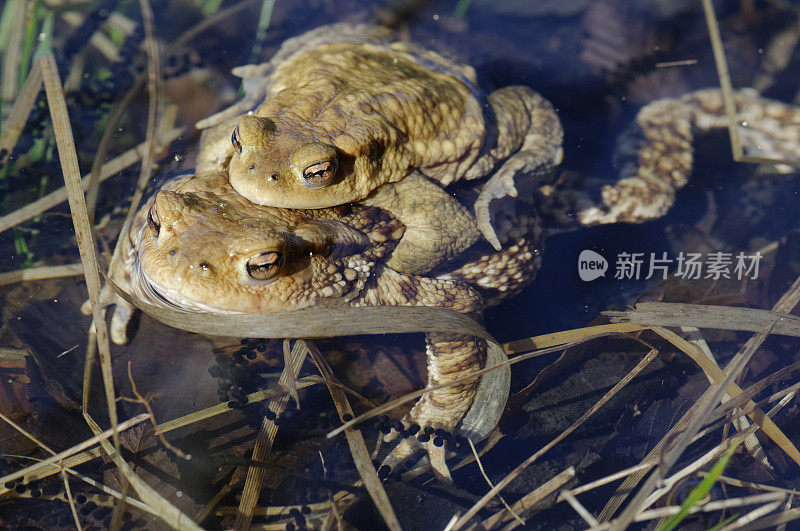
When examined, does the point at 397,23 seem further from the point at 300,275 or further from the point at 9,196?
the point at 9,196

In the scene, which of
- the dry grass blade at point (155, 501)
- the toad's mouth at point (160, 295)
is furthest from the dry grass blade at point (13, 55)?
the dry grass blade at point (155, 501)

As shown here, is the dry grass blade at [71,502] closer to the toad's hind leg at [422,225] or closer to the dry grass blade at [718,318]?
the toad's hind leg at [422,225]

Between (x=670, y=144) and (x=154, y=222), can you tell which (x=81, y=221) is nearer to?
(x=154, y=222)

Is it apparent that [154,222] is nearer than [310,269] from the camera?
Yes

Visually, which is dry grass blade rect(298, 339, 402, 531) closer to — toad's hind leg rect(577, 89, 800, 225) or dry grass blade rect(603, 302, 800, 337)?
dry grass blade rect(603, 302, 800, 337)

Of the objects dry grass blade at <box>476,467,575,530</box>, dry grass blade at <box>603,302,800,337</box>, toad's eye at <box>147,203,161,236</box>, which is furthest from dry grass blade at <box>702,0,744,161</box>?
toad's eye at <box>147,203,161,236</box>

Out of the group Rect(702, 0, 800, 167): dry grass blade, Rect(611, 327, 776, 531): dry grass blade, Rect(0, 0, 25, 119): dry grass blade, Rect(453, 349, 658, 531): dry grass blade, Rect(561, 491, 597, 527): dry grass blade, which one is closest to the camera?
Rect(611, 327, 776, 531): dry grass blade

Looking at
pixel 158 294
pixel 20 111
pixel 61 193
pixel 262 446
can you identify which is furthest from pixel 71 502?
pixel 20 111
